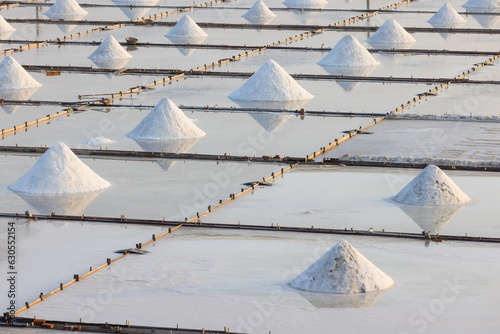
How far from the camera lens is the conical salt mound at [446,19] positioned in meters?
42.2

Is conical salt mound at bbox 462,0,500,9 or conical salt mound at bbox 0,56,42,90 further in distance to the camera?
conical salt mound at bbox 462,0,500,9

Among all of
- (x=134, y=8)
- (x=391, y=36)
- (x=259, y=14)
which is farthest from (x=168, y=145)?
(x=134, y=8)

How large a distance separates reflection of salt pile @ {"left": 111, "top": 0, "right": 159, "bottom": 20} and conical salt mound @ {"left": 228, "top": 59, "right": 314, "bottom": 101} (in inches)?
716

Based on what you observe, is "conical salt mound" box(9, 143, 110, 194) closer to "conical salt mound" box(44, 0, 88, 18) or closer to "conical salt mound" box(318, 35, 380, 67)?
"conical salt mound" box(318, 35, 380, 67)

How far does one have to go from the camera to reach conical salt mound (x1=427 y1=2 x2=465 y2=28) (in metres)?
42.2

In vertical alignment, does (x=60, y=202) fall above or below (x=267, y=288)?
above

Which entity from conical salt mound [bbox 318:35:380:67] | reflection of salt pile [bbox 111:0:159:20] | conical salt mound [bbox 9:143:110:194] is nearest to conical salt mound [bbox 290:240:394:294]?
conical salt mound [bbox 9:143:110:194]

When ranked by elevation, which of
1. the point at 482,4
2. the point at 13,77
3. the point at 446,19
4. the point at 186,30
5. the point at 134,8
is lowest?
the point at 13,77

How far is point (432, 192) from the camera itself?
17703 millimetres

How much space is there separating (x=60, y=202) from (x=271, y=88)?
10.2m

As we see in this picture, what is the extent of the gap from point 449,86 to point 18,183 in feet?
44.0

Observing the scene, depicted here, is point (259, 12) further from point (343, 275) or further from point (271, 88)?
point (343, 275)

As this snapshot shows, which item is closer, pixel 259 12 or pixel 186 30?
pixel 186 30

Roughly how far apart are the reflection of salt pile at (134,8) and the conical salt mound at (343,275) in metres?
32.5
